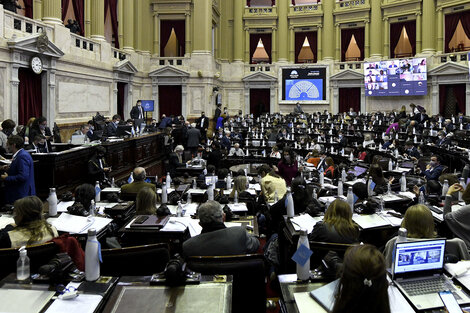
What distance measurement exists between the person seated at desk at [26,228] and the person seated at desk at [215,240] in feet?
4.14

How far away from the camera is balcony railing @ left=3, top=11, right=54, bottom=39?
1290 centimetres

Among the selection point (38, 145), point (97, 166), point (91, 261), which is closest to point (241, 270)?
point (91, 261)

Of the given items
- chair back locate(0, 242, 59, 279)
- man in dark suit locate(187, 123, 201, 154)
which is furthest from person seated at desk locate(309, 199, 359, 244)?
man in dark suit locate(187, 123, 201, 154)

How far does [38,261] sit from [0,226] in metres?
1.52

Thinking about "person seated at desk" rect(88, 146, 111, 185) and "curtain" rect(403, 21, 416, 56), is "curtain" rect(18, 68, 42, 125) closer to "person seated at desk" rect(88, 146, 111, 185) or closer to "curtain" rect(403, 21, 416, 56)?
"person seated at desk" rect(88, 146, 111, 185)

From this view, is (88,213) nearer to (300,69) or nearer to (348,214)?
(348,214)

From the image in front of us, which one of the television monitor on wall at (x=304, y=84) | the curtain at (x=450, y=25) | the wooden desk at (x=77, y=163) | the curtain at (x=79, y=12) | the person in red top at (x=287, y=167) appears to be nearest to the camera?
the wooden desk at (x=77, y=163)

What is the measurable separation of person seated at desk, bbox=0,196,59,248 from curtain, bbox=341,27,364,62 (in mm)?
28413

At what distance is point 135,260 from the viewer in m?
3.54

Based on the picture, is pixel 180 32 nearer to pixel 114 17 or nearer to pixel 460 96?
pixel 114 17

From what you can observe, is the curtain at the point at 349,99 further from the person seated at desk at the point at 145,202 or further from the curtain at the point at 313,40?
the person seated at desk at the point at 145,202

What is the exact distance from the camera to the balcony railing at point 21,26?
12896mm

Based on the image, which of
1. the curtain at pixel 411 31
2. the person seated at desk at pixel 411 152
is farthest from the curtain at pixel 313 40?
the person seated at desk at pixel 411 152

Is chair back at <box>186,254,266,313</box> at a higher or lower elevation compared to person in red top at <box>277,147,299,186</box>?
lower
